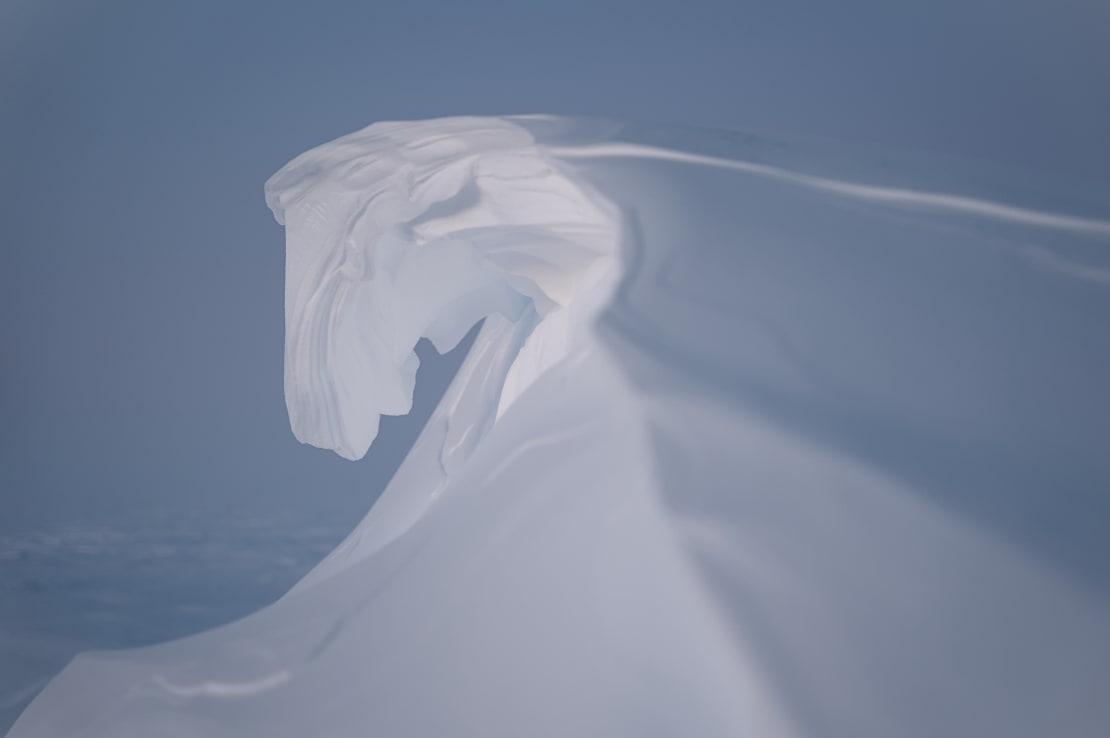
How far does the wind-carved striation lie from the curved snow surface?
11 mm

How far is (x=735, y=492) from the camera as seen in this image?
0.88 meters

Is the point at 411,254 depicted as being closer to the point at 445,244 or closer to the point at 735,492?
the point at 445,244

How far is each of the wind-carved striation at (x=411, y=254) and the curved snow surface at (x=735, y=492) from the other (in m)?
0.01

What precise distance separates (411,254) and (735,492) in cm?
100

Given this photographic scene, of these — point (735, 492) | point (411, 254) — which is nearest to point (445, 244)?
point (411, 254)

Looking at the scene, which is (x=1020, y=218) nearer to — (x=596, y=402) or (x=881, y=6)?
(x=596, y=402)

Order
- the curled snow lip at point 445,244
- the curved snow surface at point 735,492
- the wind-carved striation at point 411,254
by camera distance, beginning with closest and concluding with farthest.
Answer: the curved snow surface at point 735,492 → the curled snow lip at point 445,244 → the wind-carved striation at point 411,254

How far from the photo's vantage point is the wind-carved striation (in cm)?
141

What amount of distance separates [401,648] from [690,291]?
0.50 metres

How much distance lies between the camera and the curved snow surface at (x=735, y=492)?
0.79m

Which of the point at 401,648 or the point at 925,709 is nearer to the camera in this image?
the point at 925,709

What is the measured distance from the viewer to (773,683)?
75 centimetres

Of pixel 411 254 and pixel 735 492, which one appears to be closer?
pixel 735 492

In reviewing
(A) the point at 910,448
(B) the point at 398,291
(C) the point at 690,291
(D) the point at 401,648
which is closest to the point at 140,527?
(B) the point at 398,291
